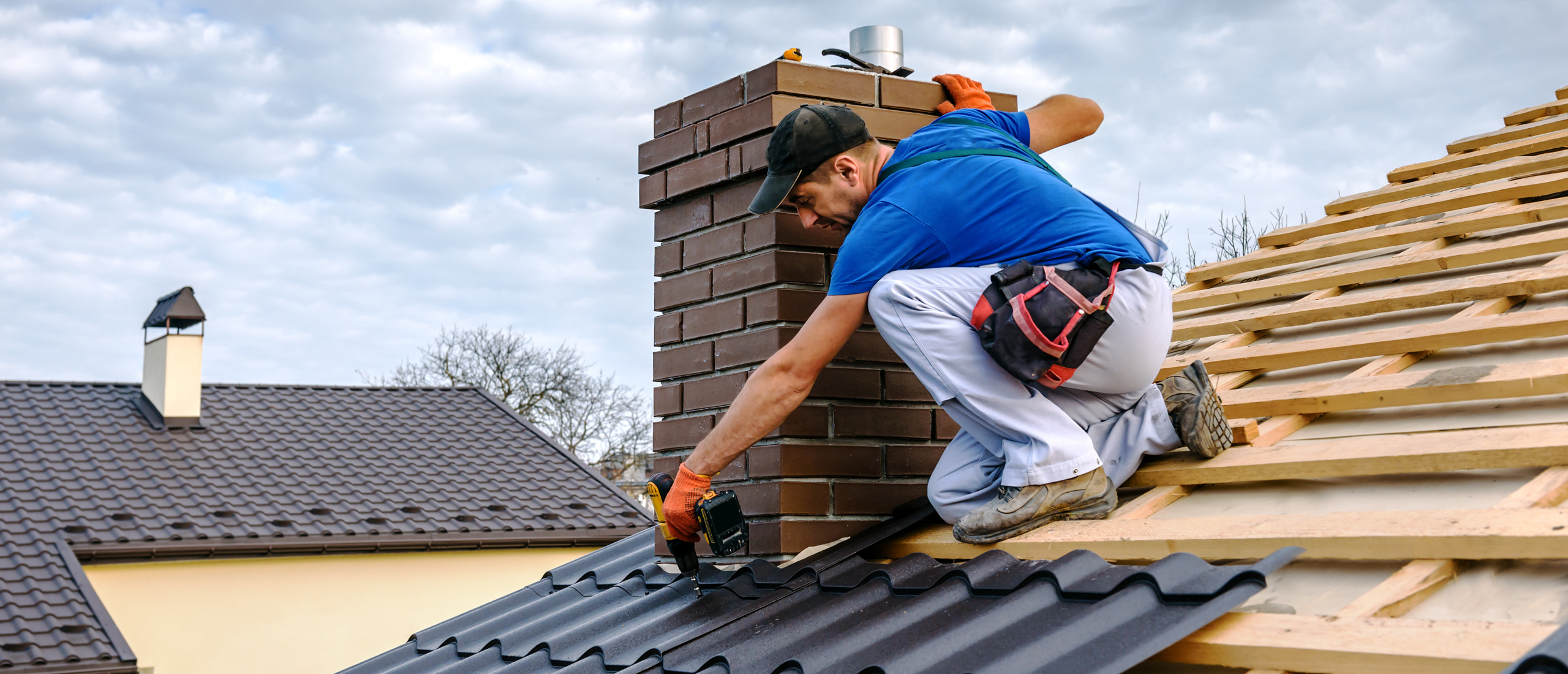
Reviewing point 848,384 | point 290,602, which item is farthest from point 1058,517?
point 290,602

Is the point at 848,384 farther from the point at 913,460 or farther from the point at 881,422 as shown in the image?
the point at 913,460

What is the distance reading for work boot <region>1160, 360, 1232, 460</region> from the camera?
2828 mm

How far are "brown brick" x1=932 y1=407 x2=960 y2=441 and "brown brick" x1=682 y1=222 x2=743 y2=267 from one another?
0.78 metres

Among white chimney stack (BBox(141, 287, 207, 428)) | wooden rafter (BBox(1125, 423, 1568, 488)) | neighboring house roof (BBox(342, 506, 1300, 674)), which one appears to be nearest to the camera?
neighboring house roof (BBox(342, 506, 1300, 674))

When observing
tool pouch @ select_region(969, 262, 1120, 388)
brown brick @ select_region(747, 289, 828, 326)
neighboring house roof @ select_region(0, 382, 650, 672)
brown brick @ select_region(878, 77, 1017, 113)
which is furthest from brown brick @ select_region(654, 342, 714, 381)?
neighboring house roof @ select_region(0, 382, 650, 672)

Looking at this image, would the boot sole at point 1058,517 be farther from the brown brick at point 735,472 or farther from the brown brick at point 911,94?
the brown brick at point 911,94

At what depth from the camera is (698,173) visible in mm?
3760

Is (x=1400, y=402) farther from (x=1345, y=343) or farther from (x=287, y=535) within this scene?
(x=287, y=535)

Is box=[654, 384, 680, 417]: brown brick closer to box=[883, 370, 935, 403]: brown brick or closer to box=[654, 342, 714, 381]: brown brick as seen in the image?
box=[654, 342, 714, 381]: brown brick

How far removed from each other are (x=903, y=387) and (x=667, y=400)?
808mm

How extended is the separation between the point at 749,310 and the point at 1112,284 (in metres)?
1.15

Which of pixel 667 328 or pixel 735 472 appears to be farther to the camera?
pixel 667 328

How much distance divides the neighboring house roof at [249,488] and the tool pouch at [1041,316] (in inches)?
384

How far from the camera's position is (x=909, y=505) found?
3.45 m
